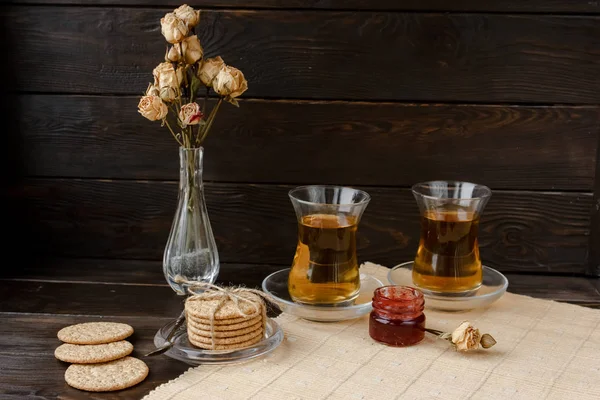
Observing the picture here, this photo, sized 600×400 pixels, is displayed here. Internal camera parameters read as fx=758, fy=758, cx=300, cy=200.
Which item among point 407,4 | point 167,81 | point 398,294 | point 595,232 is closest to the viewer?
point 398,294

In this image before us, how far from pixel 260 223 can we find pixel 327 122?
0.86ft

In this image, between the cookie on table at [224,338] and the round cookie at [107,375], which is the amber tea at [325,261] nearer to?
the cookie on table at [224,338]

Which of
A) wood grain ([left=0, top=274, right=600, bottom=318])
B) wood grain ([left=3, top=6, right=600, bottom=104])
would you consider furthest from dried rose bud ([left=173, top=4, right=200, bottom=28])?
wood grain ([left=0, top=274, right=600, bottom=318])

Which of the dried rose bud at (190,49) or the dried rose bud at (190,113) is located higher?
the dried rose bud at (190,49)

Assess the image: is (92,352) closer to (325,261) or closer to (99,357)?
(99,357)

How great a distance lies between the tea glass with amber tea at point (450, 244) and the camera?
4.09ft

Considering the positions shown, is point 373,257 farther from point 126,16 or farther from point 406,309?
point 126,16

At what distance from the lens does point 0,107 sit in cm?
158

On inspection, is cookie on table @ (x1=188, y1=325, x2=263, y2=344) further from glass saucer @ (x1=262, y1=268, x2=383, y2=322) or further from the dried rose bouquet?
the dried rose bouquet

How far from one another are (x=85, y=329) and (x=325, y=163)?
0.62 m

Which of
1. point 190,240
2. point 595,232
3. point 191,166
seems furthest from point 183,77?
point 595,232

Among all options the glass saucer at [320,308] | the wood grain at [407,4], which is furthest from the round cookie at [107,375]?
the wood grain at [407,4]

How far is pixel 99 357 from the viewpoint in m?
1.08

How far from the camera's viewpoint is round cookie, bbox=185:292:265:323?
1076 millimetres
